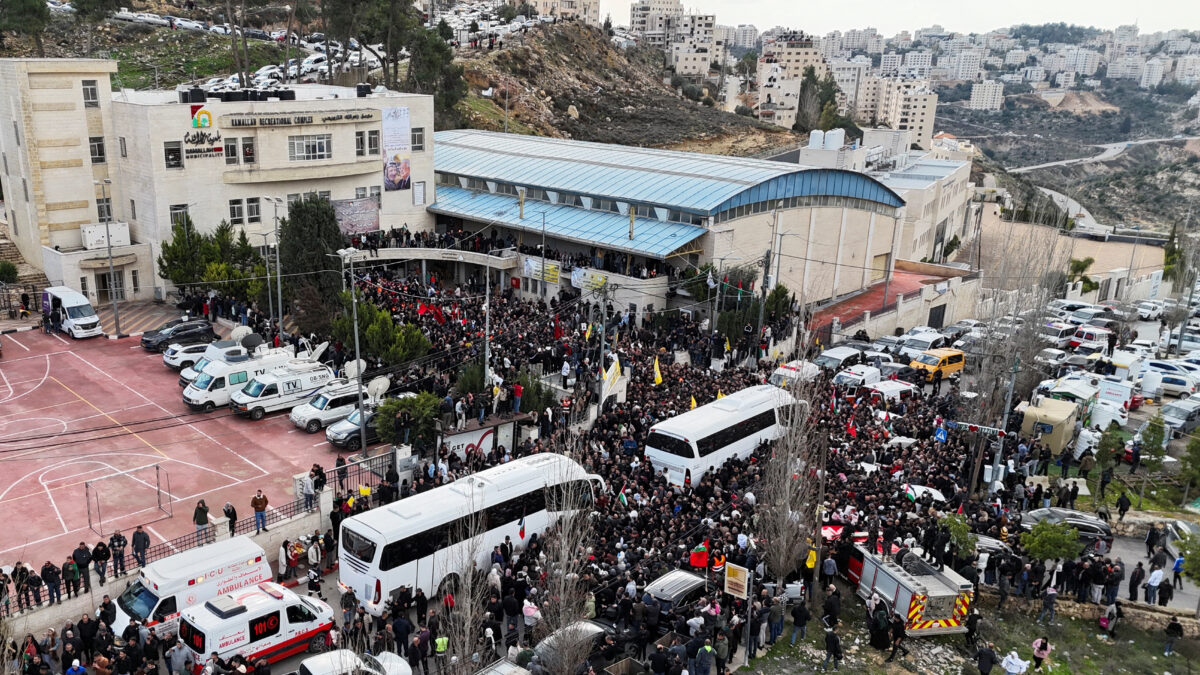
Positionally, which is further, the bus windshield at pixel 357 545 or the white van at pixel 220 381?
the white van at pixel 220 381

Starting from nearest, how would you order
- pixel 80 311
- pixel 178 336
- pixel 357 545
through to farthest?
pixel 357 545, pixel 178 336, pixel 80 311

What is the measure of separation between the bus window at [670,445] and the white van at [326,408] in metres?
10.2

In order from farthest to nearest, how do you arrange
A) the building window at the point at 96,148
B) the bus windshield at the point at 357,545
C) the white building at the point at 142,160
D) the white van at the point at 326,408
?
the building window at the point at 96,148
the white building at the point at 142,160
the white van at the point at 326,408
the bus windshield at the point at 357,545

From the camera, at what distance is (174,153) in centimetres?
4269

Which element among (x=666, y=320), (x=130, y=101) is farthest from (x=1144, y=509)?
(x=130, y=101)

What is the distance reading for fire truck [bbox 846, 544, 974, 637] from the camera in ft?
65.0

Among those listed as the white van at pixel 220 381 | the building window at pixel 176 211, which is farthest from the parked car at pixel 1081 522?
the building window at pixel 176 211

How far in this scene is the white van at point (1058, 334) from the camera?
144ft

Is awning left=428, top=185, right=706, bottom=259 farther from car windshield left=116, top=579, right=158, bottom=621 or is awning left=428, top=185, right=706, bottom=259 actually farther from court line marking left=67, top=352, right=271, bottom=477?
car windshield left=116, top=579, right=158, bottom=621

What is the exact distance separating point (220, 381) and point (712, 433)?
1697 centimetres

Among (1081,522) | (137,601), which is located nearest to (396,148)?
(137,601)

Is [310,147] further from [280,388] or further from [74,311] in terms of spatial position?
[280,388]

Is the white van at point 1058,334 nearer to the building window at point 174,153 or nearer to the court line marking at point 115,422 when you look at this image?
the court line marking at point 115,422

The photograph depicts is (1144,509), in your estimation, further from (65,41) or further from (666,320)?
(65,41)
